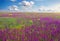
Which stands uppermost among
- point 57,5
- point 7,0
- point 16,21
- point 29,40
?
point 7,0

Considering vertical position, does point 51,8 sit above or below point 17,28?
above

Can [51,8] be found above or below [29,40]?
above

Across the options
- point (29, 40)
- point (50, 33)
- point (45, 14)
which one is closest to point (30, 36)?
point (29, 40)

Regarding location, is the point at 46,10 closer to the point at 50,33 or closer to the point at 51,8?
the point at 51,8

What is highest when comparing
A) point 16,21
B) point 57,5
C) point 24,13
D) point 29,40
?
point 57,5

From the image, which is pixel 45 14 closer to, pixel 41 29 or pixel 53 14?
pixel 53 14

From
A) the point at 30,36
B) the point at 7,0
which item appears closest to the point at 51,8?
the point at 30,36
